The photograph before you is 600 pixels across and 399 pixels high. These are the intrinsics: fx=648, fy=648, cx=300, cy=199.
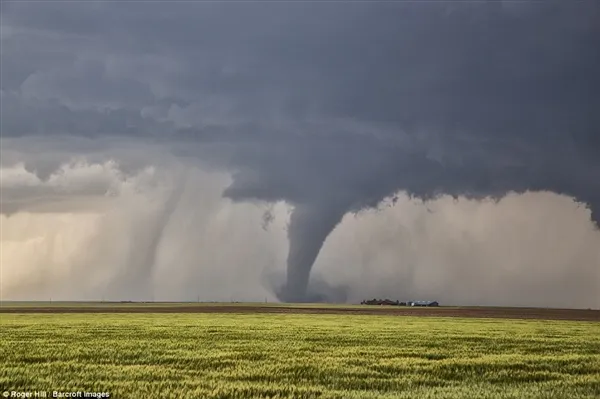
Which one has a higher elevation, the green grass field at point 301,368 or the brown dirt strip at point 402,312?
the green grass field at point 301,368

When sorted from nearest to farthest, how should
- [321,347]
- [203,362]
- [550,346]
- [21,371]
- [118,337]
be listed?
[21,371] → [203,362] → [321,347] → [550,346] → [118,337]

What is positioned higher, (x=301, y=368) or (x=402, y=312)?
(x=301, y=368)

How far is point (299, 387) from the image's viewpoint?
18672 millimetres

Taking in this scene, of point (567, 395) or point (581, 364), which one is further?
point (581, 364)

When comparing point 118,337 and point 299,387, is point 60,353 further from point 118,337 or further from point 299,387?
point 299,387

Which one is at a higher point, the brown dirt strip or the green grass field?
the green grass field

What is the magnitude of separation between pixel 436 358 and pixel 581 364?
5.73 metres

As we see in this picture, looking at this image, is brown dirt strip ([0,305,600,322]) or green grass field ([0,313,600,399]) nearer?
green grass field ([0,313,600,399])

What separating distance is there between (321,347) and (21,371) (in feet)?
47.7

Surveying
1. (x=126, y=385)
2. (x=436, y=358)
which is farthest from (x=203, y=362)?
(x=436, y=358)

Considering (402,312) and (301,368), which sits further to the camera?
(402,312)

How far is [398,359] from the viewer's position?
86.5 ft

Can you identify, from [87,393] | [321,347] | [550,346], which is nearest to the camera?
[87,393]

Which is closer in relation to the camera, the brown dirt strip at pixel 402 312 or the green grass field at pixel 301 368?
the green grass field at pixel 301 368
